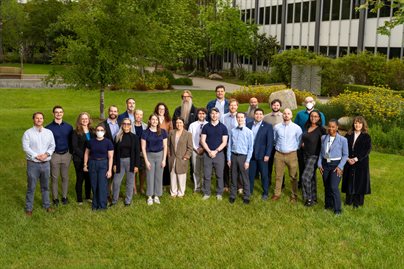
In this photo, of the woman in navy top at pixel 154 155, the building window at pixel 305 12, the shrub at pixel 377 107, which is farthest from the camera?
the building window at pixel 305 12

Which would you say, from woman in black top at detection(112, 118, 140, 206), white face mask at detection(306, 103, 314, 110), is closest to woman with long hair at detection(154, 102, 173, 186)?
woman in black top at detection(112, 118, 140, 206)

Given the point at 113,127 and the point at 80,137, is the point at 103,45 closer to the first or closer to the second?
the point at 113,127

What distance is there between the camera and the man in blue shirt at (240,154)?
9523 millimetres

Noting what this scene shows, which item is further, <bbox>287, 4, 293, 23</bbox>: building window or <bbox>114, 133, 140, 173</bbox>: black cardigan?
<bbox>287, 4, 293, 23</bbox>: building window

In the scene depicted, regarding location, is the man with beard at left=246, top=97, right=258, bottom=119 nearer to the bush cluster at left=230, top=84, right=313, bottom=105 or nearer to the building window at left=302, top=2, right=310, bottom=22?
the bush cluster at left=230, top=84, right=313, bottom=105

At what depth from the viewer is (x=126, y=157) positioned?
9266 mm

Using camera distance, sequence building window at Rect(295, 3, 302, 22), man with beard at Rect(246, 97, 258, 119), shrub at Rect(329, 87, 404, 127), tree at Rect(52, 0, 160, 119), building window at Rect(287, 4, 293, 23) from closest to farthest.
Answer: man with beard at Rect(246, 97, 258, 119)
shrub at Rect(329, 87, 404, 127)
tree at Rect(52, 0, 160, 119)
building window at Rect(295, 3, 302, 22)
building window at Rect(287, 4, 293, 23)

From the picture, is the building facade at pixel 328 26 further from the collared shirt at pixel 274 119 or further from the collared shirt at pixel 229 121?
the collared shirt at pixel 229 121

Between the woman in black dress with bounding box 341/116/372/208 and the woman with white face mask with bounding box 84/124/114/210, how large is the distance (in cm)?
441

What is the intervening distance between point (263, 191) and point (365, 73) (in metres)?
21.5

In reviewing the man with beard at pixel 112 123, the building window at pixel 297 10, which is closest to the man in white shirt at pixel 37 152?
the man with beard at pixel 112 123

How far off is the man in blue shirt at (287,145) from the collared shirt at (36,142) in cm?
430

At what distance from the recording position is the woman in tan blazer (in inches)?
386

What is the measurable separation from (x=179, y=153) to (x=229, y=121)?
1.27 metres
